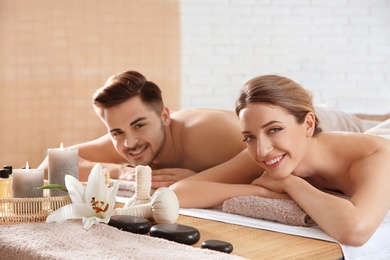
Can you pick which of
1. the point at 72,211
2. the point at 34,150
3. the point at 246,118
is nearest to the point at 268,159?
the point at 246,118

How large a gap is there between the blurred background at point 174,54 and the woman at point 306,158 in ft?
7.14

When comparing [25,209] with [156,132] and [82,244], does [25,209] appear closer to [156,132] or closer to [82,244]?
[82,244]

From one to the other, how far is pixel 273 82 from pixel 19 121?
8.03 feet

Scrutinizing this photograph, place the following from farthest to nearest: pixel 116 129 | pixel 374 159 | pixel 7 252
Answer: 1. pixel 116 129
2. pixel 374 159
3. pixel 7 252

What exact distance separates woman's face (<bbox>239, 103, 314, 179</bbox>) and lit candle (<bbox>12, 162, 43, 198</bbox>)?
2.16ft

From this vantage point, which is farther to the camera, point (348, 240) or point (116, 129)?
point (116, 129)

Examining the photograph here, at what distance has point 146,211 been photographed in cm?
191

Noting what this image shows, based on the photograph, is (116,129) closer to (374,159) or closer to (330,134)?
(330,134)

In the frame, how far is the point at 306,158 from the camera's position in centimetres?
211

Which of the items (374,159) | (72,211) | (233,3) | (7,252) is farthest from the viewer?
(233,3)

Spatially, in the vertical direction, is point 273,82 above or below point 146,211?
above

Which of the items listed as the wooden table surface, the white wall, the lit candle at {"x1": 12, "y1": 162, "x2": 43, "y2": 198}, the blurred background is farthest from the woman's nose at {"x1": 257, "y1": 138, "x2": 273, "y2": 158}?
the white wall

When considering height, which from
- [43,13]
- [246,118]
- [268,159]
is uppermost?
[43,13]

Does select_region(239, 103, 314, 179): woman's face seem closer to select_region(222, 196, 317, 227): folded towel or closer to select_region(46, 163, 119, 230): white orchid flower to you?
select_region(222, 196, 317, 227): folded towel
